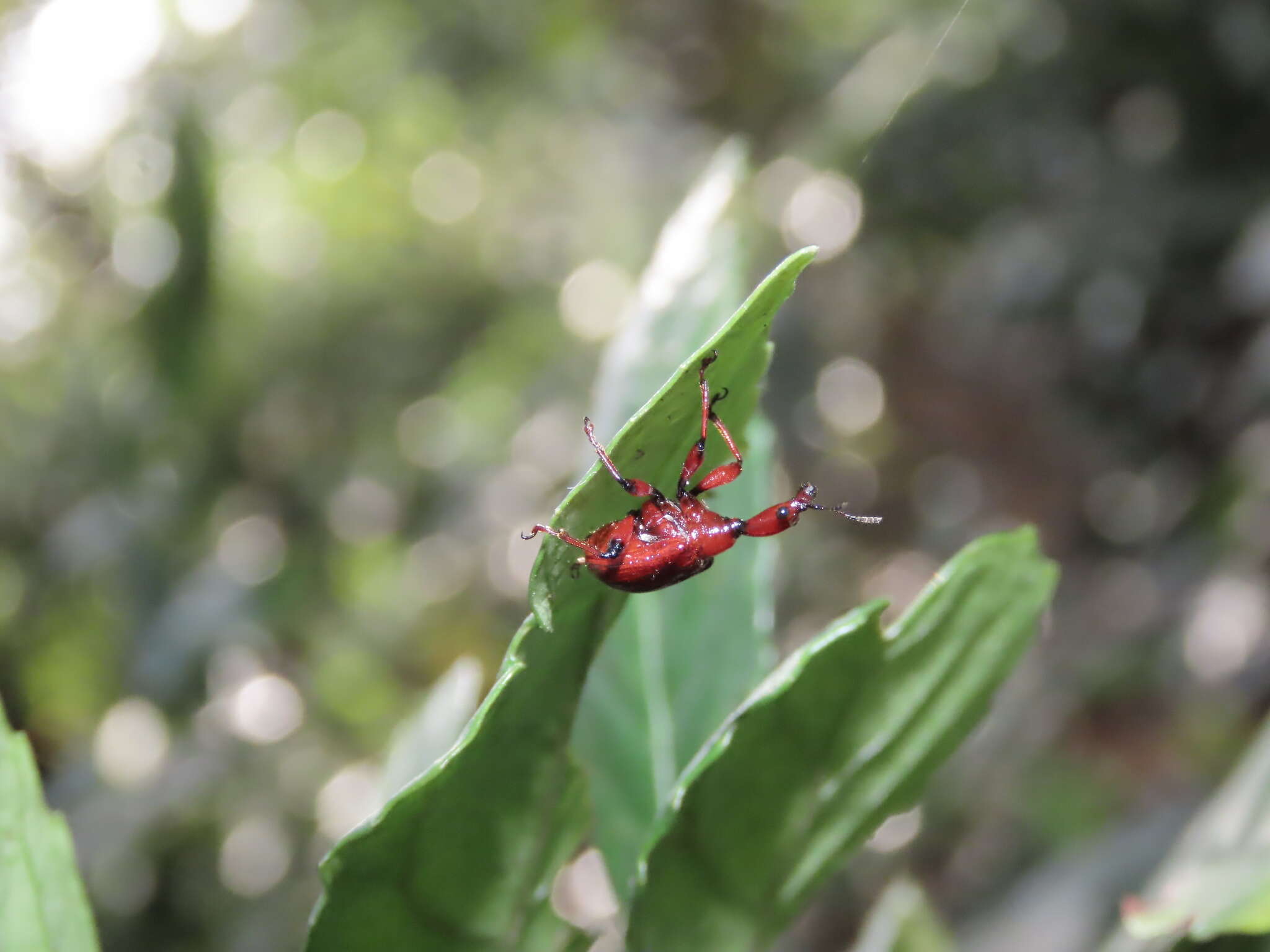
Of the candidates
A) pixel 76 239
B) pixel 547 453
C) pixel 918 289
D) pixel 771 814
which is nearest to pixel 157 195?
pixel 76 239

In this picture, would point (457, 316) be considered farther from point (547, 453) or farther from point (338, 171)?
point (338, 171)

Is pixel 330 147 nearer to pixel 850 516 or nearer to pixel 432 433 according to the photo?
pixel 432 433

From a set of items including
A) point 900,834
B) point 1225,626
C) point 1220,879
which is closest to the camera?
point 1220,879

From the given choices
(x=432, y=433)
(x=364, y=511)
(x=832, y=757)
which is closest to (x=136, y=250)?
(x=364, y=511)

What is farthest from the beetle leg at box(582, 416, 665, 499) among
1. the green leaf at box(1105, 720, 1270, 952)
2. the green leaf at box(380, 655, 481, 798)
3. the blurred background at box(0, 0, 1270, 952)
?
the blurred background at box(0, 0, 1270, 952)

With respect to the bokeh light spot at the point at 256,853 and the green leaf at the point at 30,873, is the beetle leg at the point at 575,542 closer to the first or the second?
the green leaf at the point at 30,873

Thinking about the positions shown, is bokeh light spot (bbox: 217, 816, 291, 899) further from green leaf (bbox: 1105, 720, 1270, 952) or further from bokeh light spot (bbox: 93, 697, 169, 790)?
green leaf (bbox: 1105, 720, 1270, 952)
